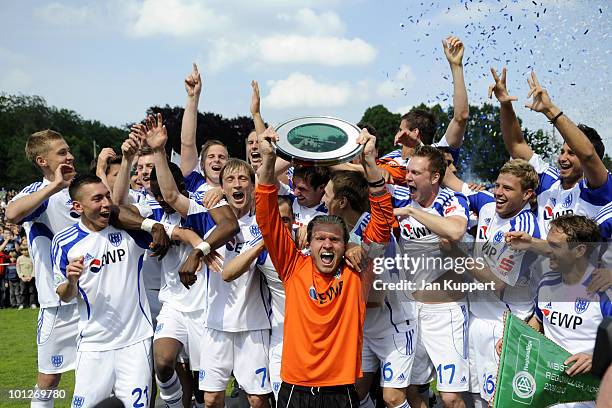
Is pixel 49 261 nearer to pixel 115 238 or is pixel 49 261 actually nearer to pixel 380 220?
pixel 115 238

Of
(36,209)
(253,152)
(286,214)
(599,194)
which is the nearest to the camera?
(599,194)

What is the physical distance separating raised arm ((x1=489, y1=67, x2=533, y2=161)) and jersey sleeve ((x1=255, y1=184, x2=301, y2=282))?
235cm

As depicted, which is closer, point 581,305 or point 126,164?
point 581,305

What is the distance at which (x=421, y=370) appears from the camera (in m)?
5.82

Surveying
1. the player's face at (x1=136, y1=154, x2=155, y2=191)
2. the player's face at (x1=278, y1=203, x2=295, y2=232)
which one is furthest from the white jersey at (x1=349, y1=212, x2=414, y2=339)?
the player's face at (x1=136, y1=154, x2=155, y2=191)

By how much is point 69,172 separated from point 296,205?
2.00 meters

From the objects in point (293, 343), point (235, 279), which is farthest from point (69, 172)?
point (293, 343)

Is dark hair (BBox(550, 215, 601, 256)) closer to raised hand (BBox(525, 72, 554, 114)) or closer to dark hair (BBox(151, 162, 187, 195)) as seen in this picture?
raised hand (BBox(525, 72, 554, 114))

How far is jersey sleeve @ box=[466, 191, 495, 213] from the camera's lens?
604 centimetres

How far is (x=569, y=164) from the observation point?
544cm

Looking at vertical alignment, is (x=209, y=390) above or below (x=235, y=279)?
below

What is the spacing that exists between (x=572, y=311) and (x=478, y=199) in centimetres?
147

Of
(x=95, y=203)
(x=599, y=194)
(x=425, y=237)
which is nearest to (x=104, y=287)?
(x=95, y=203)

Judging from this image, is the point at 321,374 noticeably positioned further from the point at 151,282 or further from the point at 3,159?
the point at 3,159
